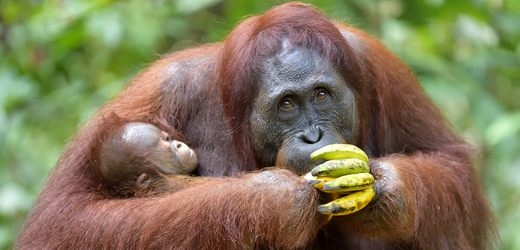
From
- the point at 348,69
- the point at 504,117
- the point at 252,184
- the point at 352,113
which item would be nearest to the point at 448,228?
the point at 352,113

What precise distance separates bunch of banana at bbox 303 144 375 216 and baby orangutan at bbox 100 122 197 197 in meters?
0.98

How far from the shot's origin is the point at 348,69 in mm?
2959

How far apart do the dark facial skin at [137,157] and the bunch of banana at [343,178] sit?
0.99 meters

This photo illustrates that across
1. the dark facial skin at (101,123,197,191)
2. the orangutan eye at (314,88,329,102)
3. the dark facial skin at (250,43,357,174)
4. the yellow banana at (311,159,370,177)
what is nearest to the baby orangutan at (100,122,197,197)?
the dark facial skin at (101,123,197,191)

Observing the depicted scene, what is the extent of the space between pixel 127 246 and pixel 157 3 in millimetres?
4158

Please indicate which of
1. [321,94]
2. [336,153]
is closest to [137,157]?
[321,94]

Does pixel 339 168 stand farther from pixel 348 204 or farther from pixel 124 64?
pixel 124 64

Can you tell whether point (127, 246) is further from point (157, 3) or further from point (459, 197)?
point (157, 3)

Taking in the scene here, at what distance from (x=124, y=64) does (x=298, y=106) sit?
3.75m

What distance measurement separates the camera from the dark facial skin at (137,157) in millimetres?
2996

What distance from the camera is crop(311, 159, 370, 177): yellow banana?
230cm

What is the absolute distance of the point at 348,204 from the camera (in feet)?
7.45

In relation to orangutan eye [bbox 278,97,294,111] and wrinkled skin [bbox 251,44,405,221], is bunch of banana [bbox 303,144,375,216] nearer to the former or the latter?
wrinkled skin [bbox 251,44,405,221]

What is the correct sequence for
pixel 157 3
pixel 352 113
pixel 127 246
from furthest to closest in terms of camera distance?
pixel 157 3, pixel 352 113, pixel 127 246
